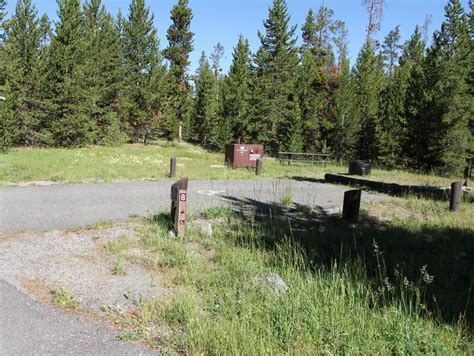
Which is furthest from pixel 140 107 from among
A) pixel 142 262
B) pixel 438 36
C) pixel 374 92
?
pixel 142 262

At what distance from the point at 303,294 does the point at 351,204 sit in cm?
491

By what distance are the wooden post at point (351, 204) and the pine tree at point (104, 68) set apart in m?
31.1

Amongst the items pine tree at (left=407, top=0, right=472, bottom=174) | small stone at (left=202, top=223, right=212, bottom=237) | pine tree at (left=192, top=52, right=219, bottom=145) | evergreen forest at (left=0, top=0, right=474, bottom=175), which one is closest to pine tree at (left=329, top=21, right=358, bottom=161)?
evergreen forest at (left=0, top=0, right=474, bottom=175)

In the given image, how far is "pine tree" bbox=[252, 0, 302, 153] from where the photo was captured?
36.7 metres

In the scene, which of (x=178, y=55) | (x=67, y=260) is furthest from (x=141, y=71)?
(x=67, y=260)

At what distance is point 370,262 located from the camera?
19.0ft

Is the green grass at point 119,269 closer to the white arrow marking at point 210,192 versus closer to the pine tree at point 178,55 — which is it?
the white arrow marking at point 210,192

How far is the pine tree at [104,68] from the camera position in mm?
37000

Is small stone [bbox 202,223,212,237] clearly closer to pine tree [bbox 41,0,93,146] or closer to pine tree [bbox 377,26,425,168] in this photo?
pine tree [bbox 377,26,425,168]

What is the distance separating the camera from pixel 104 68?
3878 centimetres

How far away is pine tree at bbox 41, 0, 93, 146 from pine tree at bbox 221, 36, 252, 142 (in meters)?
12.5

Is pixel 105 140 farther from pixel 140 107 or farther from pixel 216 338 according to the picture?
pixel 216 338

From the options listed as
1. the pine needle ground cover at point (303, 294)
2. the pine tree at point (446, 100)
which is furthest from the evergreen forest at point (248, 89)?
the pine needle ground cover at point (303, 294)

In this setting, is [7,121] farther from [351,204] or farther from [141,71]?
[351,204]
